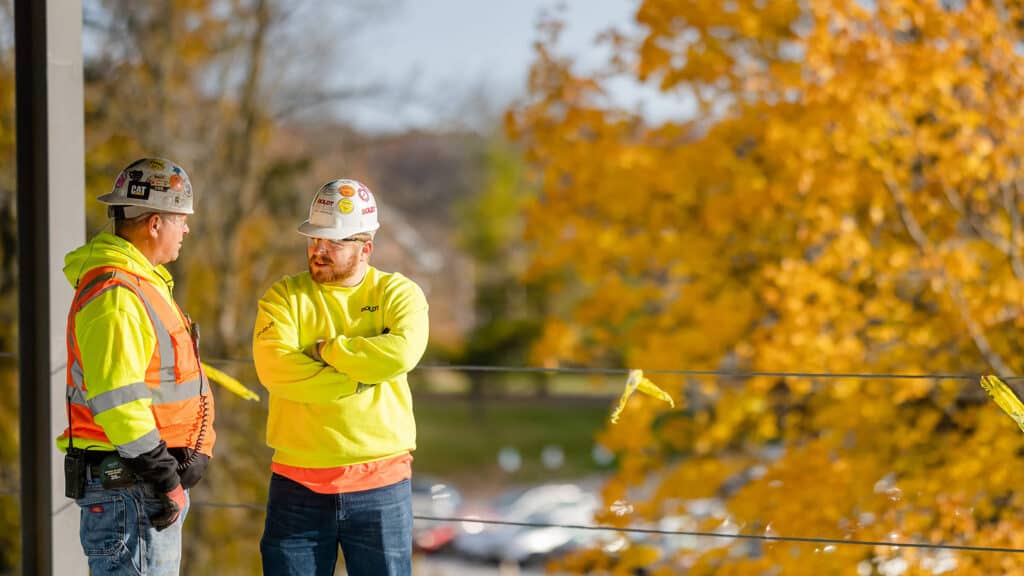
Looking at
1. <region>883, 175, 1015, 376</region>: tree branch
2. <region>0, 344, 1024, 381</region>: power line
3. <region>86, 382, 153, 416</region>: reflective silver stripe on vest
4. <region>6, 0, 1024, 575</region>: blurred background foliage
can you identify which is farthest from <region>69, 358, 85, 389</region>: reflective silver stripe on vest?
<region>883, 175, 1015, 376</region>: tree branch

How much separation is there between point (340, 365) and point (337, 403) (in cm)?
Result: 10

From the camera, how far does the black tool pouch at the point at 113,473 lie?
6.62ft

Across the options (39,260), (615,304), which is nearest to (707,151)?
(615,304)

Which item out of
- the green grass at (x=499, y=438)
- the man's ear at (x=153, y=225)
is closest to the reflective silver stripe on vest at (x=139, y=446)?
the man's ear at (x=153, y=225)

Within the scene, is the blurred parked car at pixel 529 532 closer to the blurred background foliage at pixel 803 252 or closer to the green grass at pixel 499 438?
the green grass at pixel 499 438

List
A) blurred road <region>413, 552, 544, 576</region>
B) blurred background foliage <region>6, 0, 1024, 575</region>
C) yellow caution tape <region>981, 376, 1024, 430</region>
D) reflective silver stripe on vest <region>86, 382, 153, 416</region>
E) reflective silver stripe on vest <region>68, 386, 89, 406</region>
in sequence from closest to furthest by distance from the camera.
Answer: reflective silver stripe on vest <region>86, 382, 153, 416</region> → reflective silver stripe on vest <region>68, 386, 89, 406</region> → yellow caution tape <region>981, 376, 1024, 430</region> → blurred background foliage <region>6, 0, 1024, 575</region> → blurred road <region>413, 552, 544, 576</region>

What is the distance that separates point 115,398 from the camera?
1946 millimetres

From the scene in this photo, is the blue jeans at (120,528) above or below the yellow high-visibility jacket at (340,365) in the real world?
below

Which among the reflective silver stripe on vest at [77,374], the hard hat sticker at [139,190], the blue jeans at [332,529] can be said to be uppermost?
the hard hat sticker at [139,190]

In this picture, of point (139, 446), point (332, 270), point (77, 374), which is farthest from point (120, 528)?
point (332, 270)

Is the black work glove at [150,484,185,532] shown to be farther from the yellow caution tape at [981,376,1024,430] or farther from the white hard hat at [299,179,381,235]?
the yellow caution tape at [981,376,1024,430]

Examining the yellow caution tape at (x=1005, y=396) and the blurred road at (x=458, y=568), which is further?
the blurred road at (x=458, y=568)

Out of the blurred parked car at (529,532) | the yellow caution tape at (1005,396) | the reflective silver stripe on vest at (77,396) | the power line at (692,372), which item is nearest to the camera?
the reflective silver stripe on vest at (77,396)

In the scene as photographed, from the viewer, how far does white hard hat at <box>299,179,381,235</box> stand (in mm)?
2182
